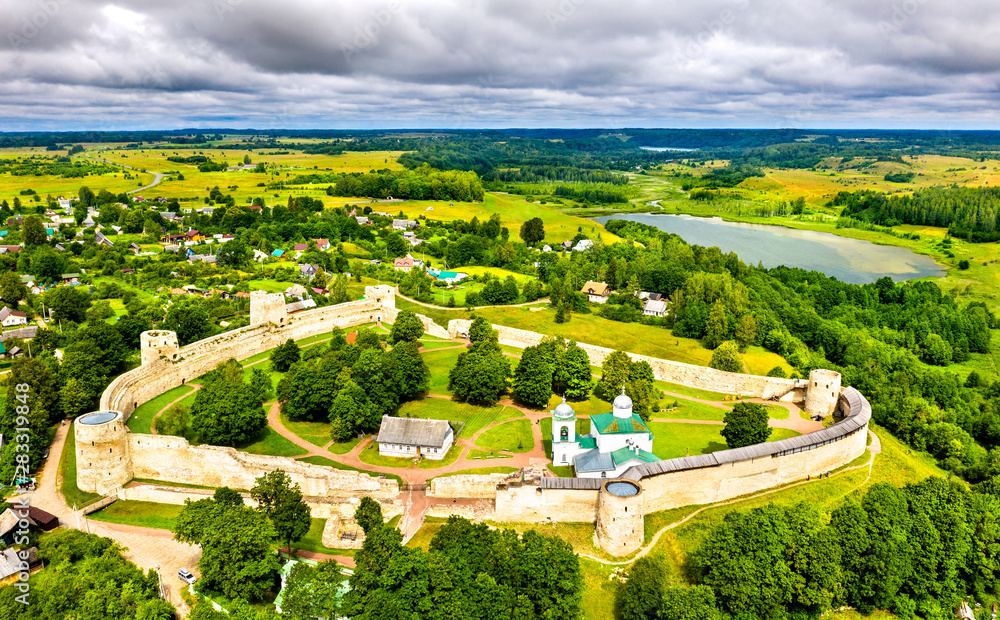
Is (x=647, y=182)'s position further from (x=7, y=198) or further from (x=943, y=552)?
(x=943, y=552)

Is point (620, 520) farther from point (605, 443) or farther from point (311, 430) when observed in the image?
point (311, 430)

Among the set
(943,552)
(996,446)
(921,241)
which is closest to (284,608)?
(943,552)

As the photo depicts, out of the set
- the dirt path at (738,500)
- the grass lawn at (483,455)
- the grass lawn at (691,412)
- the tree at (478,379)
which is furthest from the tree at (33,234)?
the dirt path at (738,500)

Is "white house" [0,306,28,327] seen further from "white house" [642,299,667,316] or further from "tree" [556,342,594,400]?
"white house" [642,299,667,316]

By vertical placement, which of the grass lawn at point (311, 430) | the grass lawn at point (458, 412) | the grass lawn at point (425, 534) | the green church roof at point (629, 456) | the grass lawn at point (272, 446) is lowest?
the grass lawn at point (425, 534)

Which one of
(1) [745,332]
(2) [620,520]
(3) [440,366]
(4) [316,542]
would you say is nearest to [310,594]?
(4) [316,542]

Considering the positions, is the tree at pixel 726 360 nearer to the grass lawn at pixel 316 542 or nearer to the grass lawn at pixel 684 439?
the grass lawn at pixel 684 439
